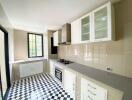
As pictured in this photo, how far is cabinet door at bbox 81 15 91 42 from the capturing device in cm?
216

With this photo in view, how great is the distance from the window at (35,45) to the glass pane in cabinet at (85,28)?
3.32 meters

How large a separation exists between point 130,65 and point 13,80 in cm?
400

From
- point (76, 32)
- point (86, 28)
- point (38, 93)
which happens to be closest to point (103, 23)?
point (86, 28)

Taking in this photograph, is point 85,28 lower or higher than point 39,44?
higher

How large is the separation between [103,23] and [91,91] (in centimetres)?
128

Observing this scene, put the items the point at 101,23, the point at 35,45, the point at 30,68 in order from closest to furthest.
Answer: the point at 101,23 < the point at 30,68 < the point at 35,45

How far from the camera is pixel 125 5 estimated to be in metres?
1.67

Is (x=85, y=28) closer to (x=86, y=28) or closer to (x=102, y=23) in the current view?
(x=86, y=28)

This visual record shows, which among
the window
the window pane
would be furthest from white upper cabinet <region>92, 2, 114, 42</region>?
the window pane

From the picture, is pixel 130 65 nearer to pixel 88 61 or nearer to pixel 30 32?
pixel 88 61

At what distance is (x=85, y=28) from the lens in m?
2.30

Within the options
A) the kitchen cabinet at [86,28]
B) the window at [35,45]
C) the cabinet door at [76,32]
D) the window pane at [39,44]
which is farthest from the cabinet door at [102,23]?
the window pane at [39,44]

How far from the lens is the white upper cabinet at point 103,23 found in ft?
5.29

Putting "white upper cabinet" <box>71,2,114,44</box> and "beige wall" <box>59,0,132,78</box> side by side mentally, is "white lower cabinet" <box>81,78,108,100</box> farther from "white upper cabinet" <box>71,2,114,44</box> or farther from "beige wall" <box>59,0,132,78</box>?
"white upper cabinet" <box>71,2,114,44</box>
